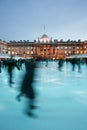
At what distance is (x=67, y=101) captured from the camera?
19.1 feet

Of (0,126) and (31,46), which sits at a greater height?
(31,46)

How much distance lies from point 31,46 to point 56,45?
37.2ft

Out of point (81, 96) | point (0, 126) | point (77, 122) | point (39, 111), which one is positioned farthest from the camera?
point (81, 96)

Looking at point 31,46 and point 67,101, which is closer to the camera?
point 67,101

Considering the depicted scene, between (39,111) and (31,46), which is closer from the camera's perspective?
Result: (39,111)

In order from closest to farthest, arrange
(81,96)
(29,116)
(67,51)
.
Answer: (29,116) → (81,96) → (67,51)

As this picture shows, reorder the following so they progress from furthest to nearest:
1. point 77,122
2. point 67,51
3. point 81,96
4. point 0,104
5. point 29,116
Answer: point 67,51 < point 81,96 < point 0,104 < point 29,116 < point 77,122

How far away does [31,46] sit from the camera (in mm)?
99250

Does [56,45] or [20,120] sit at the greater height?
[56,45]

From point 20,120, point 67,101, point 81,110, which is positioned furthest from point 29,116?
point 67,101

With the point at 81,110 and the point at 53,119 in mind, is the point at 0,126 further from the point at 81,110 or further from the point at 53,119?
the point at 81,110

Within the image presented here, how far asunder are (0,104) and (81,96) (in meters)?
2.50

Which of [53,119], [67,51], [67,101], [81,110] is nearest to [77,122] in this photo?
[53,119]

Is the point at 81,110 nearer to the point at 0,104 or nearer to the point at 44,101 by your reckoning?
the point at 44,101
